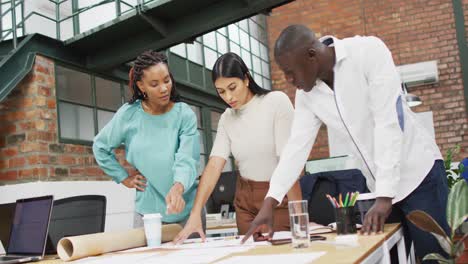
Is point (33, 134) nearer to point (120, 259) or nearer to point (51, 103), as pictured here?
point (51, 103)

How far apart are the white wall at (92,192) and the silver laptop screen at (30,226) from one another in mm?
1535

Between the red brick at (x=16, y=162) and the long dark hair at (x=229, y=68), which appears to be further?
the red brick at (x=16, y=162)

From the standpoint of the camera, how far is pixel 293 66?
1.35 m

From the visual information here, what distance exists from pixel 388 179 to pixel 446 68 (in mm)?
5540

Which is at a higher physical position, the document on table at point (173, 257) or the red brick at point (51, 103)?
the red brick at point (51, 103)

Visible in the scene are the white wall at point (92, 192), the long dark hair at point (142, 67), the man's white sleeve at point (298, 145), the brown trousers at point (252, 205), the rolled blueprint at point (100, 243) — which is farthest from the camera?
the white wall at point (92, 192)

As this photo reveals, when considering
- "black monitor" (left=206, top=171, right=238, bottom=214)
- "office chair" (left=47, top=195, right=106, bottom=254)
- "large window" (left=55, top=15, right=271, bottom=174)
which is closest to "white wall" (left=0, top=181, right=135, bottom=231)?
"large window" (left=55, top=15, right=271, bottom=174)

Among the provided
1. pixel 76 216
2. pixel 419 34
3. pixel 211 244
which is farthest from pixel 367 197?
pixel 419 34

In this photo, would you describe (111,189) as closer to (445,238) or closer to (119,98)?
(119,98)

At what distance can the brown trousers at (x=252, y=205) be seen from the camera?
1.71m

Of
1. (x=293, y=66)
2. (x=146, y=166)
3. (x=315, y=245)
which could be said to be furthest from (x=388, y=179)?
(x=146, y=166)

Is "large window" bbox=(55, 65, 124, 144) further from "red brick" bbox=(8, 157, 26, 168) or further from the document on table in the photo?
the document on table

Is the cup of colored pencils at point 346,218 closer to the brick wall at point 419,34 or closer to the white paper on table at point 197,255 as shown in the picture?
the white paper on table at point 197,255

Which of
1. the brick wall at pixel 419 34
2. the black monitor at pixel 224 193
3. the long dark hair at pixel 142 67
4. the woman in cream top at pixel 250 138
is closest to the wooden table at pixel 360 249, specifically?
the woman in cream top at pixel 250 138
